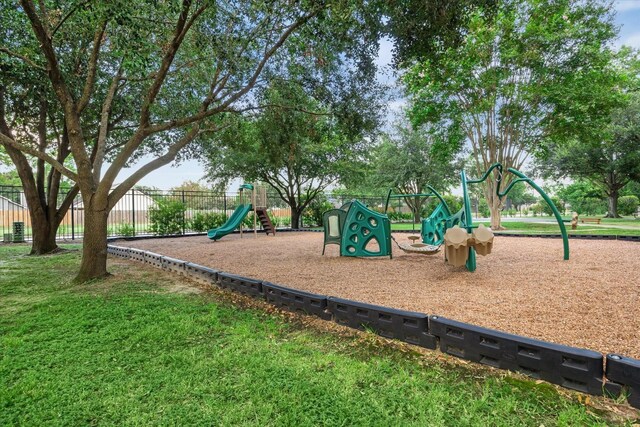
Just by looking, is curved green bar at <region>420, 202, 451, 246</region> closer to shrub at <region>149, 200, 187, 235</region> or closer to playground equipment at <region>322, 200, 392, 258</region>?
playground equipment at <region>322, 200, 392, 258</region>

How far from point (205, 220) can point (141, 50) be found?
1306cm

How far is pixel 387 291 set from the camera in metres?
4.13

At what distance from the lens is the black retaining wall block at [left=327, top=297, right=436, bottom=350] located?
99.7 inches

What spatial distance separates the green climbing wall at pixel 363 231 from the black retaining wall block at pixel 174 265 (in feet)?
10.6

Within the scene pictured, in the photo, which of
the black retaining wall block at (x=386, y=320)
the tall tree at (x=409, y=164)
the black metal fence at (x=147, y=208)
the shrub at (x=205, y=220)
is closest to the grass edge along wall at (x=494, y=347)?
the black retaining wall block at (x=386, y=320)

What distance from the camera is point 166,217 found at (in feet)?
49.9

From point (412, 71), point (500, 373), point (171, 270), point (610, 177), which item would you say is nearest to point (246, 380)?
point (500, 373)

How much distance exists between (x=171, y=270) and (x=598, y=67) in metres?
15.5

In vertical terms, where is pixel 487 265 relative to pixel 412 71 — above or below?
below

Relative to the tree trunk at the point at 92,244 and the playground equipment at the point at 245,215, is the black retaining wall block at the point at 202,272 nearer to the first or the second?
the tree trunk at the point at 92,244

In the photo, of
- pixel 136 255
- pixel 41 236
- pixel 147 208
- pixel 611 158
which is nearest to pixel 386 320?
pixel 136 255

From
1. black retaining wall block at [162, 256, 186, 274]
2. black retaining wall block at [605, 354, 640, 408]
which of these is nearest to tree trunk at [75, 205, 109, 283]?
black retaining wall block at [162, 256, 186, 274]

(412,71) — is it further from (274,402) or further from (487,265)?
(274,402)

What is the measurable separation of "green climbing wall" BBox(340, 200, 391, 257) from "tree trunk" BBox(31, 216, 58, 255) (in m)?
7.92
